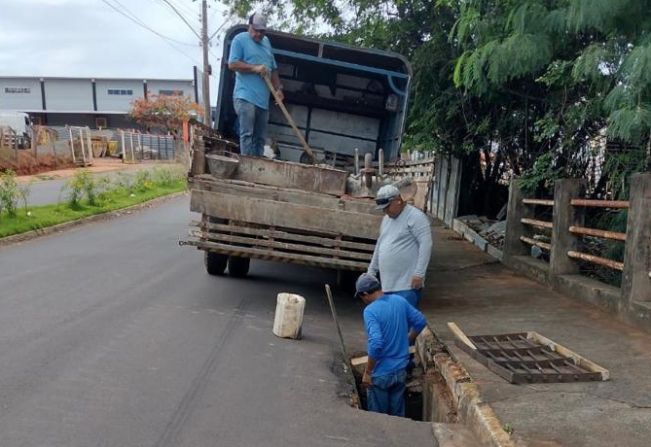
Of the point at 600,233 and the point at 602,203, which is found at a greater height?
the point at 602,203

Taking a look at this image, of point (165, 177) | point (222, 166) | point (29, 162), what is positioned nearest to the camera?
point (222, 166)

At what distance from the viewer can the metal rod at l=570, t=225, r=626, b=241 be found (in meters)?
6.31

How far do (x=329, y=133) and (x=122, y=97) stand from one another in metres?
44.9

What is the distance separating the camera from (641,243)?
5855mm

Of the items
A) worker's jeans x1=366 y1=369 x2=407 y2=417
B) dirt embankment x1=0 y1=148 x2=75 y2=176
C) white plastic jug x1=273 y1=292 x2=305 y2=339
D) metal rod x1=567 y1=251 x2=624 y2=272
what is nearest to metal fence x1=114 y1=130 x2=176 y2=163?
dirt embankment x1=0 y1=148 x2=75 y2=176

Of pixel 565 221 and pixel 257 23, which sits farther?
pixel 257 23

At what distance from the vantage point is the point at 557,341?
5652 mm

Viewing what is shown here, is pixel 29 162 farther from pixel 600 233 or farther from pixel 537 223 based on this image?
pixel 600 233

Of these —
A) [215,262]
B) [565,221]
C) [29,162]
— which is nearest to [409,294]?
[565,221]

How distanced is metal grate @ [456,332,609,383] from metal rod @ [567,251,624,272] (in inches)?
52.8

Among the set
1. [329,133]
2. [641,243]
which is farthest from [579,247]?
[329,133]

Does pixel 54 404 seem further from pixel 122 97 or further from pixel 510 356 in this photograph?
pixel 122 97

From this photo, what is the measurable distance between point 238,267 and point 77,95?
47.5 meters

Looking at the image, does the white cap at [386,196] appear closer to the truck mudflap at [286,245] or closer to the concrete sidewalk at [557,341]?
the truck mudflap at [286,245]
